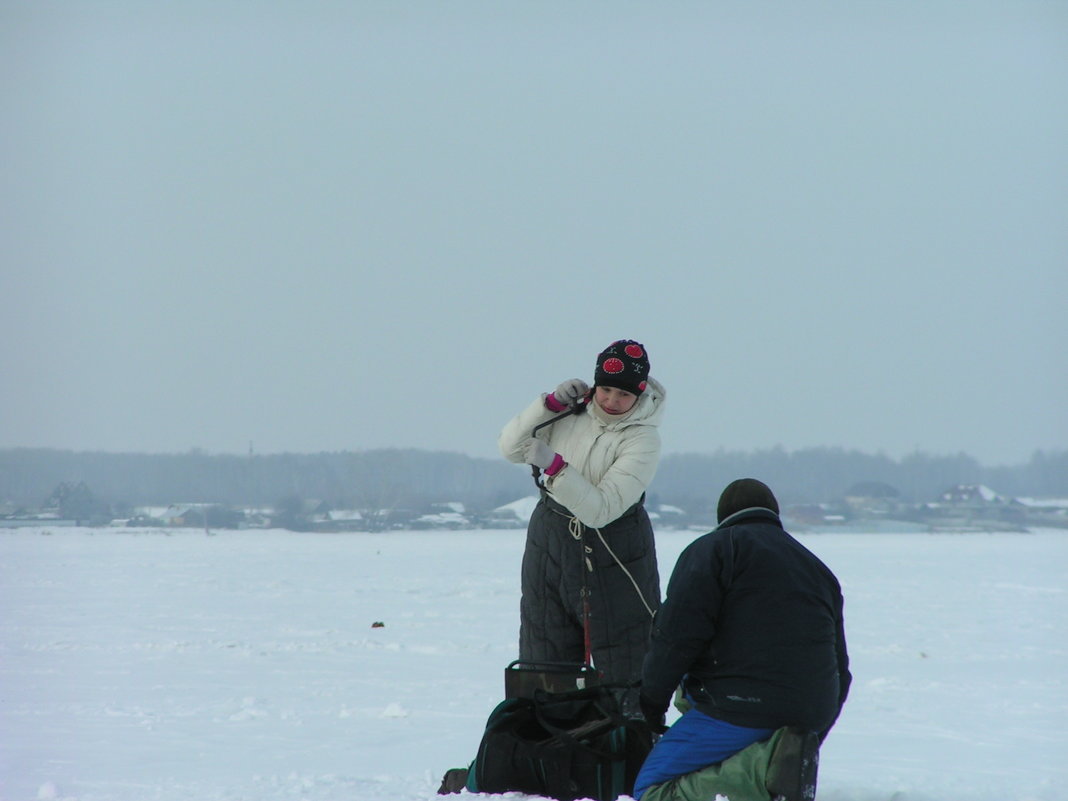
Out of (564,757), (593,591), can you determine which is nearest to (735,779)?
(564,757)

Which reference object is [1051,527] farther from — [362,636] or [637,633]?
[637,633]

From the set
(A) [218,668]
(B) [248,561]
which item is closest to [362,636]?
(A) [218,668]

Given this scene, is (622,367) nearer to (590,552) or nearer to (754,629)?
(590,552)

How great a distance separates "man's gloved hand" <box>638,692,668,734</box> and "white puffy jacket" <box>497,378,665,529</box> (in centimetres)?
61

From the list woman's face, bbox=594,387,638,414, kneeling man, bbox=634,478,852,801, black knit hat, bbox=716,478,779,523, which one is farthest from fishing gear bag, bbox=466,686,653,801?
woman's face, bbox=594,387,638,414

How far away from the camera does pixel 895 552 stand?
2730 cm

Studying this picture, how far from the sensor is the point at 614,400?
11.5 ft

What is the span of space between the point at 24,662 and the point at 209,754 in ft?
10.5

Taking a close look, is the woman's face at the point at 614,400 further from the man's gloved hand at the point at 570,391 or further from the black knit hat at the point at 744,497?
the black knit hat at the point at 744,497

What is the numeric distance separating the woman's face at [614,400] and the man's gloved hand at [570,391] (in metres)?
0.05

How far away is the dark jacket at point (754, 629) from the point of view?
276cm

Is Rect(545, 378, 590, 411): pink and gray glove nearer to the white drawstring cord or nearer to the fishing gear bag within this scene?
the white drawstring cord

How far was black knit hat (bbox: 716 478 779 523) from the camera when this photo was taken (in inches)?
115

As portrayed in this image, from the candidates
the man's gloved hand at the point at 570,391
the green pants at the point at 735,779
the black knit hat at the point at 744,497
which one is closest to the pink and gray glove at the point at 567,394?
the man's gloved hand at the point at 570,391
